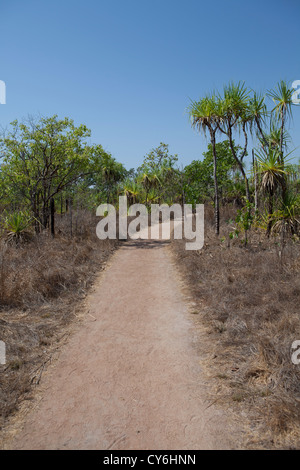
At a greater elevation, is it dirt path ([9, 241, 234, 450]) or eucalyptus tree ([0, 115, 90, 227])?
eucalyptus tree ([0, 115, 90, 227])

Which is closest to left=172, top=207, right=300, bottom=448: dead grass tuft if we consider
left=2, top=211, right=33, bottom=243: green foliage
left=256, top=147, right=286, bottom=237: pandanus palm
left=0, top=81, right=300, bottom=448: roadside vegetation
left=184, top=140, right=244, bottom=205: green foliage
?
left=0, top=81, right=300, bottom=448: roadside vegetation

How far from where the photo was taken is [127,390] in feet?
10.8

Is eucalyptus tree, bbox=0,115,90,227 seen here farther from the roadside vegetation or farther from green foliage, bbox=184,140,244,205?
green foliage, bbox=184,140,244,205

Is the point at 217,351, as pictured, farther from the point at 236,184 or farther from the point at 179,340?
the point at 236,184

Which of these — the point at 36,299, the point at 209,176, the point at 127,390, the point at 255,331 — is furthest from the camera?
the point at 209,176

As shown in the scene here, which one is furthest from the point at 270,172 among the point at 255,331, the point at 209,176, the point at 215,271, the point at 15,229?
the point at 209,176

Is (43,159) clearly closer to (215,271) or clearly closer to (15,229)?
(15,229)

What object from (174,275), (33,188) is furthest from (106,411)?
(33,188)

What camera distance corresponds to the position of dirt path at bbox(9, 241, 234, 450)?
2.63 metres

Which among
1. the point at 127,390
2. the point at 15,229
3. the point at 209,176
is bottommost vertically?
the point at 127,390

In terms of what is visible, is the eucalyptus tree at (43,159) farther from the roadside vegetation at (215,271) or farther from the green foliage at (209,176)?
the green foliage at (209,176)

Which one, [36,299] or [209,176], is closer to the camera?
[36,299]

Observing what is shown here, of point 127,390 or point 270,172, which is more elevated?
point 270,172
